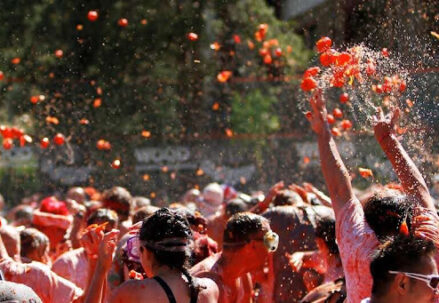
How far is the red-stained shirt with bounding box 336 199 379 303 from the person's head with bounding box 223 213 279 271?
0.74 meters

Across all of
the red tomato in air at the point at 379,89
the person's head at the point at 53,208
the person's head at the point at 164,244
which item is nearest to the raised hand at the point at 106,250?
the person's head at the point at 164,244

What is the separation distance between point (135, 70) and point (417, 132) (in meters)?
14.8

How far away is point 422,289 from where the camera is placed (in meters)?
3.34

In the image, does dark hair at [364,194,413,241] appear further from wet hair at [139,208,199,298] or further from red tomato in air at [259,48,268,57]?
red tomato in air at [259,48,268,57]

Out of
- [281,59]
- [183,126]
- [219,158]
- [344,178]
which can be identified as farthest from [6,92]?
[344,178]

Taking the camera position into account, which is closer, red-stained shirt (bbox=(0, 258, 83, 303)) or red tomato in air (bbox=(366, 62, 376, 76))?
red-stained shirt (bbox=(0, 258, 83, 303))

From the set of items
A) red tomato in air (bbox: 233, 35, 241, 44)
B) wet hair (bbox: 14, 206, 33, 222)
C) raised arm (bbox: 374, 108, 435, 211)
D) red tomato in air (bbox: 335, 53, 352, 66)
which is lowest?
wet hair (bbox: 14, 206, 33, 222)

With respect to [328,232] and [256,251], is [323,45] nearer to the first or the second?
[328,232]

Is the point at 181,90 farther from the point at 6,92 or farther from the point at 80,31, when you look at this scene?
the point at 6,92

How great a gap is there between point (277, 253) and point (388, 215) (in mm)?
2850

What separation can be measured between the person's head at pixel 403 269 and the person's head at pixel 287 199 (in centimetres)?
406

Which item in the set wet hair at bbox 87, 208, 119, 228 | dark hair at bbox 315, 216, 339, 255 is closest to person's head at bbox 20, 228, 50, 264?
wet hair at bbox 87, 208, 119, 228

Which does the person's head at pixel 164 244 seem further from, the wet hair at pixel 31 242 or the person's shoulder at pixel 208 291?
the wet hair at pixel 31 242

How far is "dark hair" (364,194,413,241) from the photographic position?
13.3ft
